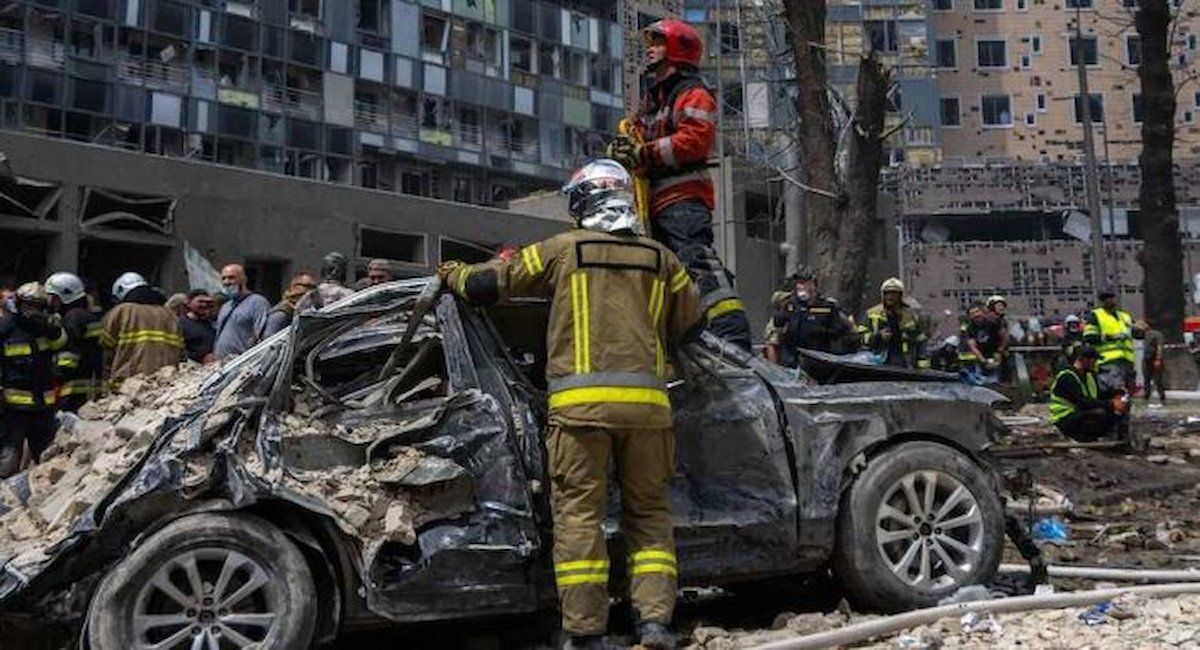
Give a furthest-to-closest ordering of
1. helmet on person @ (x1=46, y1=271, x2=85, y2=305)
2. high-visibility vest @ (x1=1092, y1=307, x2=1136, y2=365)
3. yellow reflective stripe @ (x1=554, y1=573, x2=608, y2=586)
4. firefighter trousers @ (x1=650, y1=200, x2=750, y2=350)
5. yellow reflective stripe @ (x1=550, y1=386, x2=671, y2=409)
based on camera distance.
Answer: high-visibility vest @ (x1=1092, y1=307, x2=1136, y2=365) → helmet on person @ (x1=46, y1=271, x2=85, y2=305) → firefighter trousers @ (x1=650, y1=200, x2=750, y2=350) → yellow reflective stripe @ (x1=550, y1=386, x2=671, y2=409) → yellow reflective stripe @ (x1=554, y1=573, x2=608, y2=586)

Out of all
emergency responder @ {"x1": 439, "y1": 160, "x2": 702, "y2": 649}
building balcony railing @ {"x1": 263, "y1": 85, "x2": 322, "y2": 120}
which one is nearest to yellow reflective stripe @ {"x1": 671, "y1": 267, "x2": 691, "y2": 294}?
emergency responder @ {"x1": 439, "y1": 160, "x2": 702, "y2": 649}

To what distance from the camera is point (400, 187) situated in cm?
5009

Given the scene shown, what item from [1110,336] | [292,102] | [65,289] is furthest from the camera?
[292,102]

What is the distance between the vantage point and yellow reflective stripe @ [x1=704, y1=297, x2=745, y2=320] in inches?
215

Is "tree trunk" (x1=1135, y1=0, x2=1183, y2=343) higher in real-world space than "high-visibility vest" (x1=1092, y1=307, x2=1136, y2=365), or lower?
higher

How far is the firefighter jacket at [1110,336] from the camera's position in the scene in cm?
1142

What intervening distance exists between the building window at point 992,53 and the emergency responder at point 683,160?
6371 cm

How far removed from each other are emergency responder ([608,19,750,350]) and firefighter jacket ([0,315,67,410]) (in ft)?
14.6

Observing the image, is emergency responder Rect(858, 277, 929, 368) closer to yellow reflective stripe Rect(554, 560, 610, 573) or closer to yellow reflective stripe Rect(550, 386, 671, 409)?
yellow reflective stripe Rect(550, 386, 671, 409)

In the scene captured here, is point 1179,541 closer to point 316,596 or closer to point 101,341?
point 316,596

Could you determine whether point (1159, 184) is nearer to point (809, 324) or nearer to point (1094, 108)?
point (809, 324)

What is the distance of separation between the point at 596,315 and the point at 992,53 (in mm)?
66012

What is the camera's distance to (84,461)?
4391 mm

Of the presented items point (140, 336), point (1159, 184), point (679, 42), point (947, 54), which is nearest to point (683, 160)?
point (679, 42)
